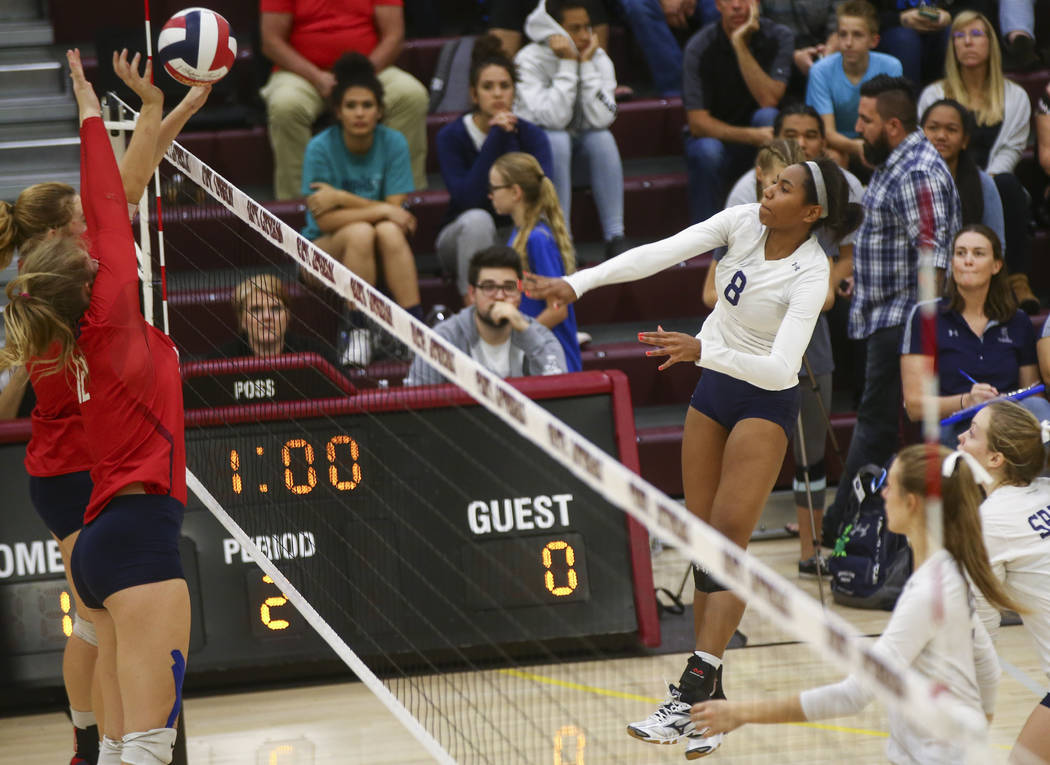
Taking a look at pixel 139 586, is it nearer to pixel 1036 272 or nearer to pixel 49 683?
pixel 49 683

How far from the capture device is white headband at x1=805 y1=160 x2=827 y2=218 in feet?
14.2

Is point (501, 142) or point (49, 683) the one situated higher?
point (501, 142)

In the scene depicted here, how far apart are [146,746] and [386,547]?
2.24m

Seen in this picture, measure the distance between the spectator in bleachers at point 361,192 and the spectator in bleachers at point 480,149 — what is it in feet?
0.91

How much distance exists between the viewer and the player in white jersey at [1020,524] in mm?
4168

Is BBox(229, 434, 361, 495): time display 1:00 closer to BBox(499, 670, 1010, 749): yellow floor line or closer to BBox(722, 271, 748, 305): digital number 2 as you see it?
BBox(499, 670, 1010, 749): yellow floor line

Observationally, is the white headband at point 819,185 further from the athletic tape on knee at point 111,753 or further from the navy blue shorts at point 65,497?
the athletic tape on knee at point 111,753

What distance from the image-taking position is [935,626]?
3162 mm

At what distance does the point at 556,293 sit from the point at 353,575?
6.71 ft

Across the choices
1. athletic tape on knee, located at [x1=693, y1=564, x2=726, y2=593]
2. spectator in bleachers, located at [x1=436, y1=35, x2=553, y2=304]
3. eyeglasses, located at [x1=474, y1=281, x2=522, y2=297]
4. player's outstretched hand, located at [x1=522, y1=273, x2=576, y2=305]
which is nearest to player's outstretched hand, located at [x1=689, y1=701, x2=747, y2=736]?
athletic tape on knee, located at [x1=693, y1=564, x2=726, y2=593]

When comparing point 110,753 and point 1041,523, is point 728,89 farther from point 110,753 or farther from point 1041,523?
point 110,753

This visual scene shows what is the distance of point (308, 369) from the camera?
19.2 feet

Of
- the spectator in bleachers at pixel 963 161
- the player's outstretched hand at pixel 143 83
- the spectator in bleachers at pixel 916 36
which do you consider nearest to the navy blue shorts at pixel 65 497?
the player's outstretched hand at pixel 143 83

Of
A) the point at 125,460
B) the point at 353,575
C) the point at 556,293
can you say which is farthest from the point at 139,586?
the point at 353,575
